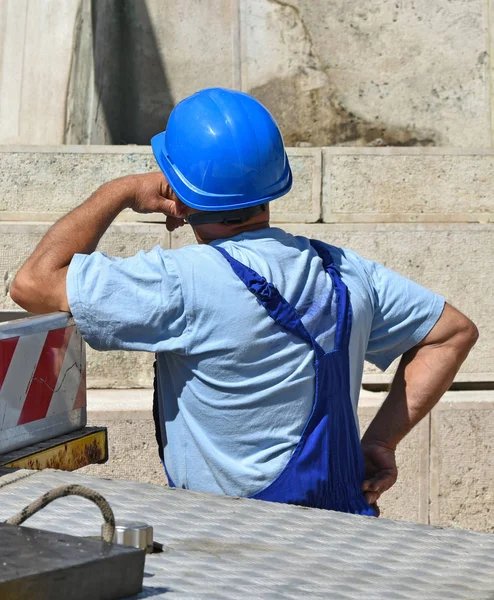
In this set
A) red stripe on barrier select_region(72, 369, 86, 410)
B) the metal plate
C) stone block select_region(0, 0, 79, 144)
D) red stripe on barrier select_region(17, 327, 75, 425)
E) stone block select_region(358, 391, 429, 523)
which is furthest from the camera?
stone block select_region(0, 0, 79, 144)

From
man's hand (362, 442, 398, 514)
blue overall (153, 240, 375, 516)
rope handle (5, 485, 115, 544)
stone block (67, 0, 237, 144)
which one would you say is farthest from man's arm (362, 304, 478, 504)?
stone block (67, 0, 237, 144)

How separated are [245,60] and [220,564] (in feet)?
15.6

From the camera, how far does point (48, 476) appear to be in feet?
6.43

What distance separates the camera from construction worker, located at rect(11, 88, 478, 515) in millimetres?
2205

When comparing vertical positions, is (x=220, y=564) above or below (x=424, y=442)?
above

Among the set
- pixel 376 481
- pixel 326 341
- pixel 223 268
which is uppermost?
pixel 223 268

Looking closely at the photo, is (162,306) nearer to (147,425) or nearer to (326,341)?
(326,341)

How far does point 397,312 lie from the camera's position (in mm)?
2568

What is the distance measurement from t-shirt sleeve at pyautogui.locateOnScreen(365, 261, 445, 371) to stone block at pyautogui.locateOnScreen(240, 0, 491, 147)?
3411 millimetres

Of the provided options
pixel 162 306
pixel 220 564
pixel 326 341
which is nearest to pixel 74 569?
pixel 220 564

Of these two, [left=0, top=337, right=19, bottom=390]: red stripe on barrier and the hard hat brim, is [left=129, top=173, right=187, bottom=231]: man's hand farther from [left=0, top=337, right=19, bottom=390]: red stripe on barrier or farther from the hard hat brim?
[left=0, top=337, right=19, bottom=390]: red stripe on barrier

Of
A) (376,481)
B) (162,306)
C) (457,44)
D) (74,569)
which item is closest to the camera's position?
(74,569)

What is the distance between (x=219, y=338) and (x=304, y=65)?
157 inches

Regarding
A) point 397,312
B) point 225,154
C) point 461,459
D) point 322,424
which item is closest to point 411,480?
point 461,459
